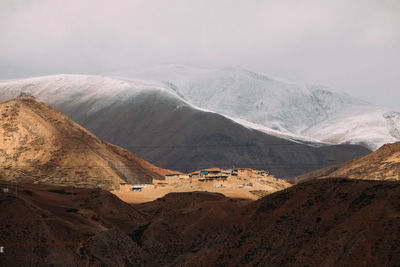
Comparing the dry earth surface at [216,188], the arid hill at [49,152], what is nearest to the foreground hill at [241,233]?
the dry earth surface at [216,188]

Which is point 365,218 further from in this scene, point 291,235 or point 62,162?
point 62,162

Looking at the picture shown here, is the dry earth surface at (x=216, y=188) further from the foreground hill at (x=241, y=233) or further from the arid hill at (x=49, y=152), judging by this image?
the foreground hill at (x=241, y=233)

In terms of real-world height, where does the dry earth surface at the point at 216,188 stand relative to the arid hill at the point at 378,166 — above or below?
below

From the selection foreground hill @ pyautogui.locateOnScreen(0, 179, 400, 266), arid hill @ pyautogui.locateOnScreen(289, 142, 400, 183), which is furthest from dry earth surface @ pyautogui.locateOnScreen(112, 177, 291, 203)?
foreground hill @ pyautogui.locateOnScreen(0, 179, 400, 266)

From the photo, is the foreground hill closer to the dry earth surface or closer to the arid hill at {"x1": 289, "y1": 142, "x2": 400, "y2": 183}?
the dry earth surface

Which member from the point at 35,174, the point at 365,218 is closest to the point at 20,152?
the point at 35,174

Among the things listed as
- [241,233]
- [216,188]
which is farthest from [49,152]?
[241,233]

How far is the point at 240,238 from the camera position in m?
53.4

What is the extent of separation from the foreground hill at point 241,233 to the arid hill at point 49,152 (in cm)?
6232

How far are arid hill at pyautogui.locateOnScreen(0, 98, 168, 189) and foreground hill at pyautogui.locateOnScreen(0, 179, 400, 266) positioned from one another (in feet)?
204

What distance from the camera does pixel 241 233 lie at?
178 feet

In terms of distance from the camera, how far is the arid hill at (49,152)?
455ft

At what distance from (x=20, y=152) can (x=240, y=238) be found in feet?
338

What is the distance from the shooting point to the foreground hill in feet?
135
